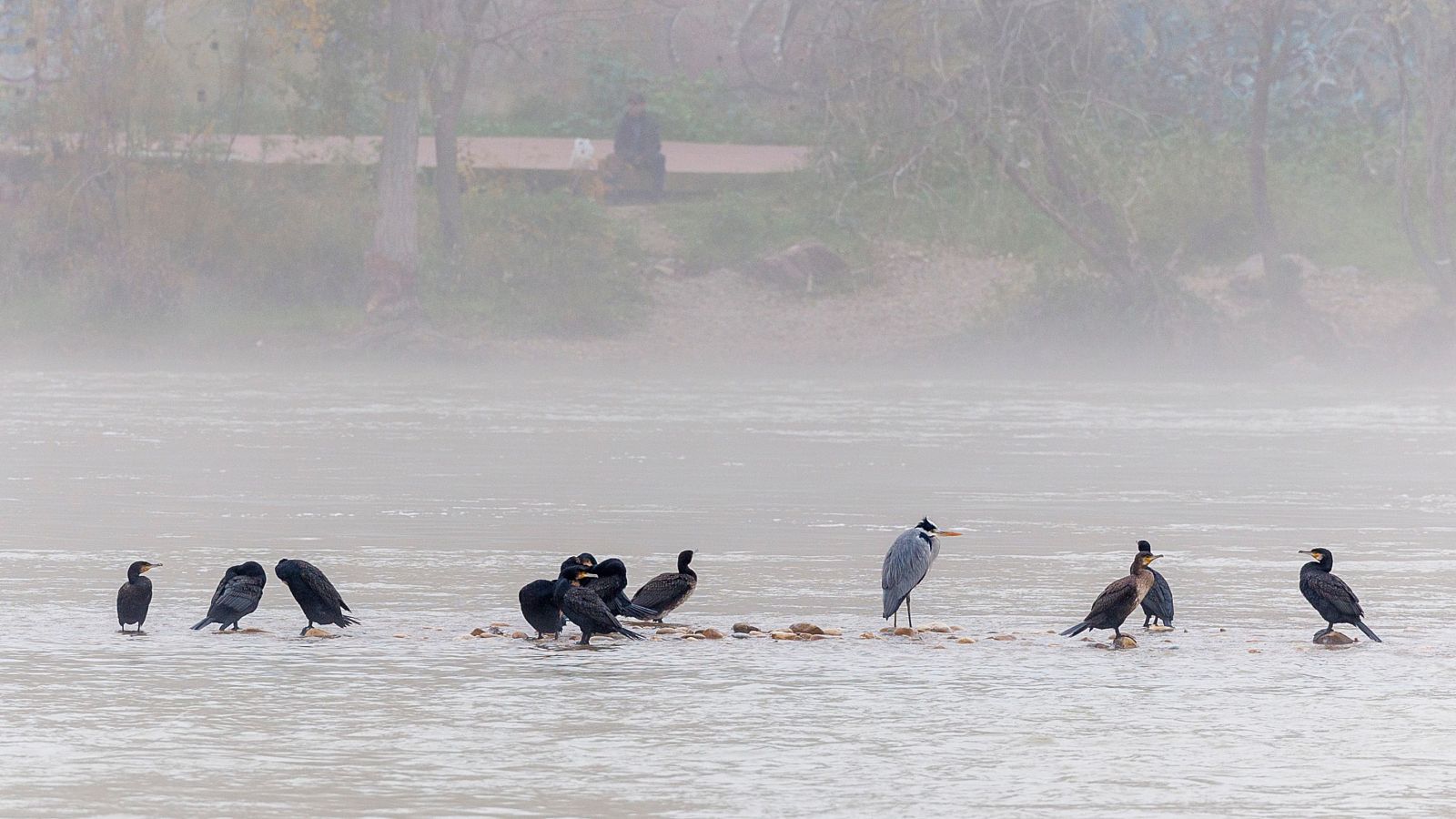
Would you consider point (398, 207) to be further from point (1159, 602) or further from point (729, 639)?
point (1159, 602)

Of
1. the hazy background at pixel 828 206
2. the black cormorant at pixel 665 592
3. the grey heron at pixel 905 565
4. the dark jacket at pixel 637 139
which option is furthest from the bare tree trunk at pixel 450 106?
the grey heron at pixel 905 565

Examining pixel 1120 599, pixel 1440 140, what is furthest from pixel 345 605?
pixel 1440 140

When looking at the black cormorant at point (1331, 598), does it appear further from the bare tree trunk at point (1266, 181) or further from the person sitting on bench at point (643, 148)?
the person sitting on bench at point (643, 148)

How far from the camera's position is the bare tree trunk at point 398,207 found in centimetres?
3556

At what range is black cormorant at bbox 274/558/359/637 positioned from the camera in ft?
34.2

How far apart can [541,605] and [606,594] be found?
0.40m

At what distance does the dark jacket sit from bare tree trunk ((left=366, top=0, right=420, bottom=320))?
4.66 meters

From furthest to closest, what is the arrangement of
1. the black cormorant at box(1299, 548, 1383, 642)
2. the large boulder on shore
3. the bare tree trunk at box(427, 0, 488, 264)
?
the large boulder on shore, the bare tree trunk at box(427, 0, 488, 264), the black cormorant at box(1299, 548, 1383, 642)

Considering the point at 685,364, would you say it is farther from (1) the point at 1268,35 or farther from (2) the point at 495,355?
(1) the point at 1268,35

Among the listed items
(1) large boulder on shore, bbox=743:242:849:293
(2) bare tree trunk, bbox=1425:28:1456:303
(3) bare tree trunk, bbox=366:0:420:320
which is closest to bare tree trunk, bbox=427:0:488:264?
(3) bare tree trunk, bbox=366:0:420:320

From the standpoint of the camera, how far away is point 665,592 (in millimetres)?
10906

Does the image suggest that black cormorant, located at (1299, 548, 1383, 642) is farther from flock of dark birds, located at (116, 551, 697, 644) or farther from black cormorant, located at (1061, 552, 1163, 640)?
flock of dark birds, located at (116, 551, 697, 644)

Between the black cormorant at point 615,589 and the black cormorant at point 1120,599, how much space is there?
2011mm

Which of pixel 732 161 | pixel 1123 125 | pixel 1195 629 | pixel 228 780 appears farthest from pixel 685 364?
pixel 228 780
